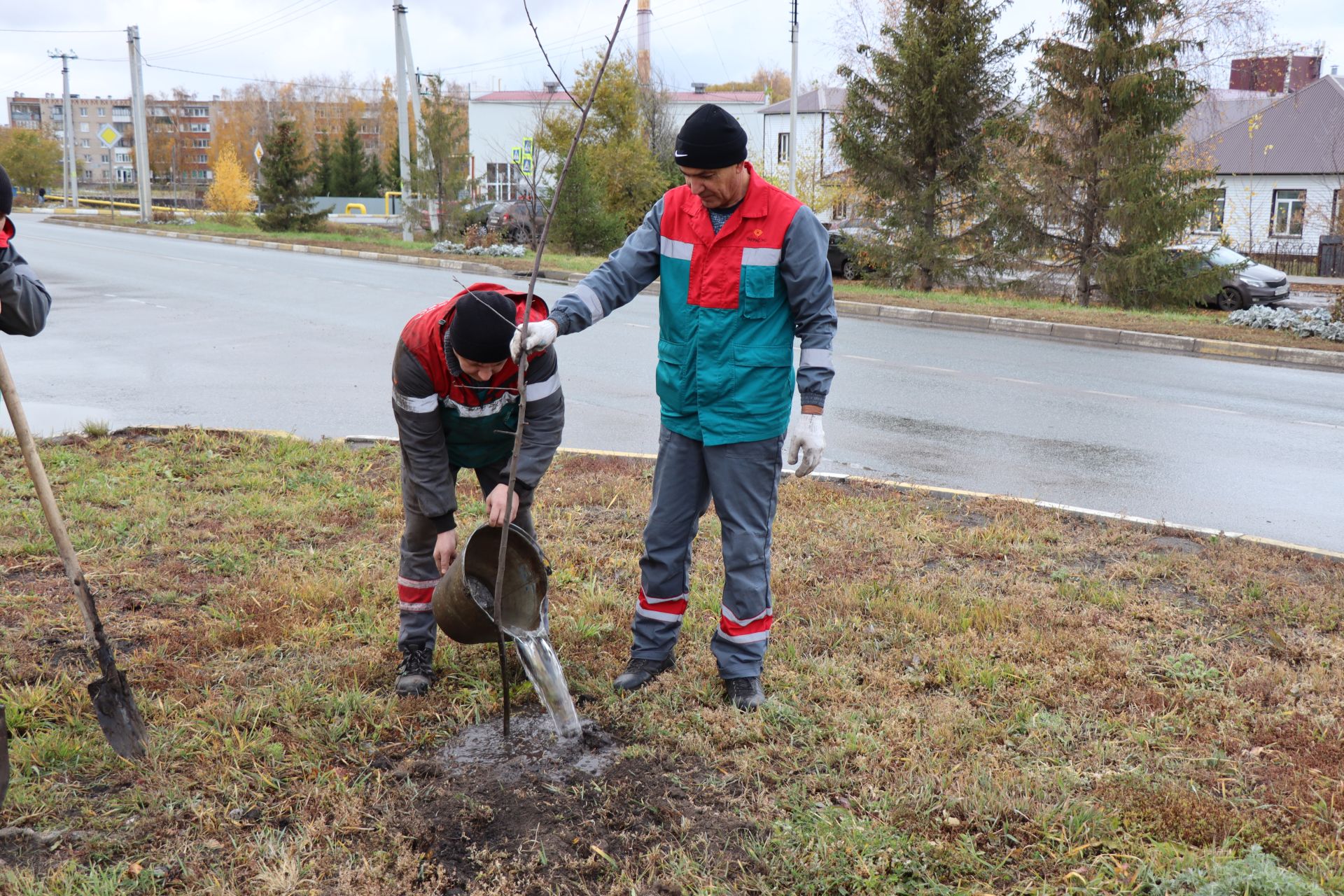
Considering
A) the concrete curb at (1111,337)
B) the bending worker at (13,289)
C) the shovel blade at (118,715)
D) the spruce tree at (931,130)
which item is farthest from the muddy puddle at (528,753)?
the spruce tree at (931,130)

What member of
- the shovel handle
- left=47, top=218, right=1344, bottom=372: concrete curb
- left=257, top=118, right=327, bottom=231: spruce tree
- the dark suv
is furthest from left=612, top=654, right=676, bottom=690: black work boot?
left=257, top=118, right=327, bottom=231: spruce tree

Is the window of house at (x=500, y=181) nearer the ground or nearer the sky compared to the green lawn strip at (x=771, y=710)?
nearer the sky

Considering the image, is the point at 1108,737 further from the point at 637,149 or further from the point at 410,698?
the point at 637,149

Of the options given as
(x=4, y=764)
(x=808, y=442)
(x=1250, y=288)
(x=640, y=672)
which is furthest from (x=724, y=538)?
(x=1250, y=288)

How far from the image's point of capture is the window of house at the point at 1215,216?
16.2 metres

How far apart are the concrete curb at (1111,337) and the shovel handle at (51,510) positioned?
12369 millimetres

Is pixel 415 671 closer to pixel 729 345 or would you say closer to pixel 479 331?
pixel 479 331

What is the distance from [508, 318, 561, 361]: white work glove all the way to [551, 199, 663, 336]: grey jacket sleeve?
278 millimetres

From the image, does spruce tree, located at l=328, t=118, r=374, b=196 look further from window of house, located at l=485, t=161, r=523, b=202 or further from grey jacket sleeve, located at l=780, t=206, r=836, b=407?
grey jacket sleeve, located at l=780, t=206, r=836, b=407

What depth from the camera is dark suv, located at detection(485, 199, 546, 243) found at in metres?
25.7

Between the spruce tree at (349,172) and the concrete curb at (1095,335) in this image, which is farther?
the spruce tree at (349,172)

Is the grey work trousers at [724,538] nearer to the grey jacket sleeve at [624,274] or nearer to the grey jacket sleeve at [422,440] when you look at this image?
the grey jacket sleeve at [624,274]

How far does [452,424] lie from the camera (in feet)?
10.8

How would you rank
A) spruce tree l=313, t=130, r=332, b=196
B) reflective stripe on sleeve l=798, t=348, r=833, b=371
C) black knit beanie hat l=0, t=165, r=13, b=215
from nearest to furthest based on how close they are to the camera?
1. black knit beanie hat l=0, t=165, r=13, b=215
2. reflective stripe on sleeve l=798, t=348, r=833, b=371
3. spruce tree l=313, t=130, r=332, b=196
